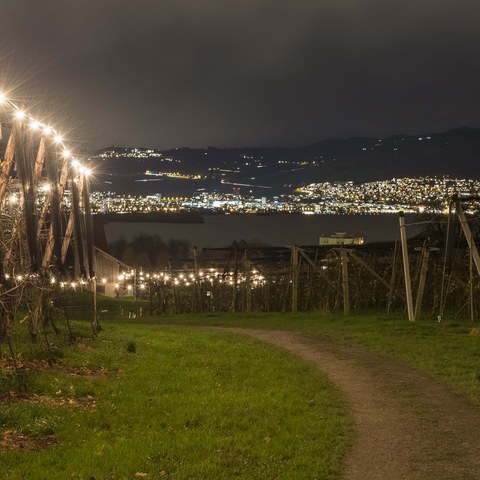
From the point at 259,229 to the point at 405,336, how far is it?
12021 centimetres

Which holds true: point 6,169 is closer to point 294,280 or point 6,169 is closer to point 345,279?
point 345,279

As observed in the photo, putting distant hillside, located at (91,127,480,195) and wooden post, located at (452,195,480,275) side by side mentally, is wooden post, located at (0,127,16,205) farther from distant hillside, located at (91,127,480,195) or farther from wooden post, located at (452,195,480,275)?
distant hillside, located at (91,127,480,195)

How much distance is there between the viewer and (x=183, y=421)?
8.57 m

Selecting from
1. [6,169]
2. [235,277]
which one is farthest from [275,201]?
[6,169]

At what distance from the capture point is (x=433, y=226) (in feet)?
82.5

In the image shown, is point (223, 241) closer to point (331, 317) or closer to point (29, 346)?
point (331, 317)

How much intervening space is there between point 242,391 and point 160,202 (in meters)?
119

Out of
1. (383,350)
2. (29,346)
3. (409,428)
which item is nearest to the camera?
(409,428)

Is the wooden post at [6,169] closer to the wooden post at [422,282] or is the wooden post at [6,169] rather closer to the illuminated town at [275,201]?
the wooden post at [422,282]

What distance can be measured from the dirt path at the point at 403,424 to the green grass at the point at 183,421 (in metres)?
0.29

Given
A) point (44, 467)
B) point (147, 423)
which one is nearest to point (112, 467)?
point (44, 467)

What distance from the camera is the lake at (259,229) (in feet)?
337

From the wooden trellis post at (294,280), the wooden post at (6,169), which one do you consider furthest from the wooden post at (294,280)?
the wooden post at (6,169)

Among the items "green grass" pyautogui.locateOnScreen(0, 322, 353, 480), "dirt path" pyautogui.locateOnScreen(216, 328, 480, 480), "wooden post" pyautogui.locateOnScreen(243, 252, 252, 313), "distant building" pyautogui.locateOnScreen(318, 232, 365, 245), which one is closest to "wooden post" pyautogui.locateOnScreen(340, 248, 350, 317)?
"wooden post" pyautogui.locateOnScreen(243, 252, 252, 313)
